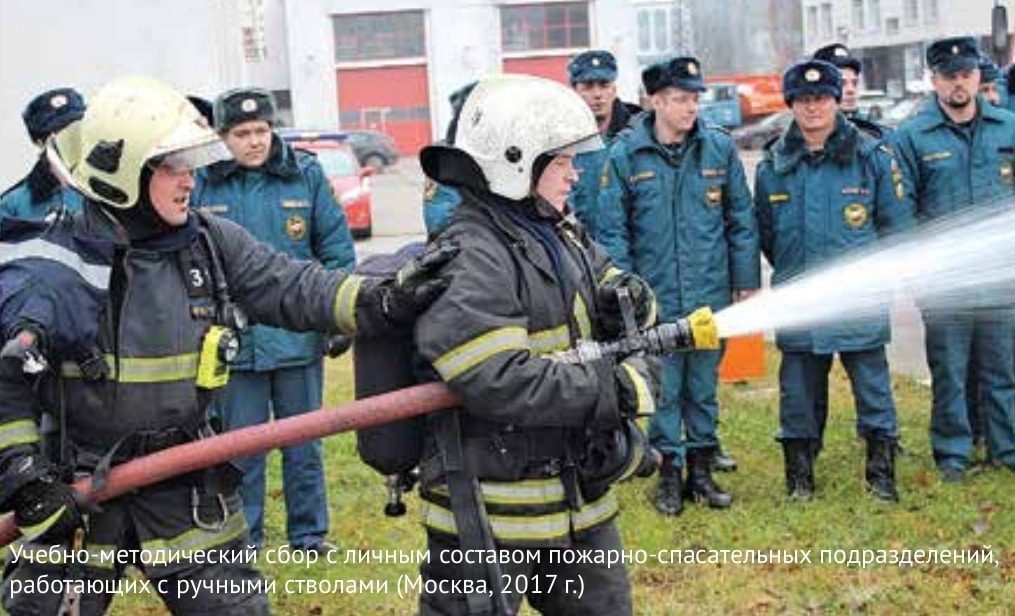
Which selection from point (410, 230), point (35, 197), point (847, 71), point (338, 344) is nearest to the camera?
point (338, 344)

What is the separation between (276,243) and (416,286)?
250 cm

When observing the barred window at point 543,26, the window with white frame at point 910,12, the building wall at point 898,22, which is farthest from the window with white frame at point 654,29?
the barred window at point 543,26

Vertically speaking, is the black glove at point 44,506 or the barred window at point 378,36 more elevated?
the barred window at point 378,36

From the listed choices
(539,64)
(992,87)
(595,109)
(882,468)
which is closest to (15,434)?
(882,468)

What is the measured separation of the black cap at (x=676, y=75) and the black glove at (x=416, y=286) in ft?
9.80

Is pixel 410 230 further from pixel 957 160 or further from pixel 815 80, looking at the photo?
pixel 815 80

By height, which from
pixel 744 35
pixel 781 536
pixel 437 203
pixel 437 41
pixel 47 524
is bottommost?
pixel 781 536

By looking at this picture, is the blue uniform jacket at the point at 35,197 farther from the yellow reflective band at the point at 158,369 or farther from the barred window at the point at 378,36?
the barred window at the point at 378,36

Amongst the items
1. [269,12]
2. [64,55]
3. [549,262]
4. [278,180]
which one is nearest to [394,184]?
[269,12]

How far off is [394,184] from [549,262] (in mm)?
35925

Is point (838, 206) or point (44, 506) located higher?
point (838, 206)

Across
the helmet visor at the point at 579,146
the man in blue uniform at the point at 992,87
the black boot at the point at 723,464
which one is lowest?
the black boot at the point at 723,464

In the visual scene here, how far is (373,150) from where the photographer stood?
45.2 m

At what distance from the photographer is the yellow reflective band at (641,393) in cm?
355
